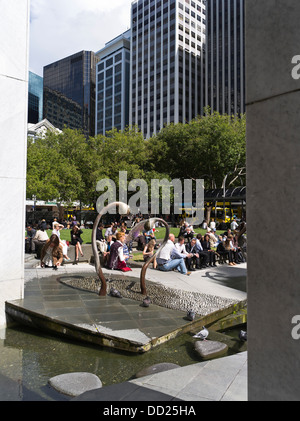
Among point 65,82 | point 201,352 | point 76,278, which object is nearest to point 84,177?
point 76,278

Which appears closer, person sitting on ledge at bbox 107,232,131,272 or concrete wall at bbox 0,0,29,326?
concrete wall at bbox 0,0,29,326

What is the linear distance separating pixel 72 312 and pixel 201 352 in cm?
254

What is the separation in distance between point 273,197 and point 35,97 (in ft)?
494

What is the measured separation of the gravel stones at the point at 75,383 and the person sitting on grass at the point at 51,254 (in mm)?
7162

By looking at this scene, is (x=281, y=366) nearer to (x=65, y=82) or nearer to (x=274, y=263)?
(x=274, y=263)

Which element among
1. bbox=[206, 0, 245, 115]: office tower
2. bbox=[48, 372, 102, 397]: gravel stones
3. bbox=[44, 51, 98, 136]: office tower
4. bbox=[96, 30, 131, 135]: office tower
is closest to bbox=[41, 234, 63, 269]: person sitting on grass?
bbox=[48, 372, 102, 397]: gravel stones

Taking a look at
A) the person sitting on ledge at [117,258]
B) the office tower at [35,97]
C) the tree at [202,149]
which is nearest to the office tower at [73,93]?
the office tower at [35,97]

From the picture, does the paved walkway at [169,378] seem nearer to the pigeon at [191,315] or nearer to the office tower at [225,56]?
the pigeon at [191,315]

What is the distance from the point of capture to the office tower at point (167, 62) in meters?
91.7

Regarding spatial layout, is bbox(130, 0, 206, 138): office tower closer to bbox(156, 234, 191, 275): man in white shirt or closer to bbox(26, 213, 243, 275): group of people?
bbox(26, 213, 243, 275): group of people

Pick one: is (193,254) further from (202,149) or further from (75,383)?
(202,149)

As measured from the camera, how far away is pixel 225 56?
3659 inches

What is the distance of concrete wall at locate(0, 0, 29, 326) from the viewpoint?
6301mm

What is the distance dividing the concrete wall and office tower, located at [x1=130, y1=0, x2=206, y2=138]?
8546cm
